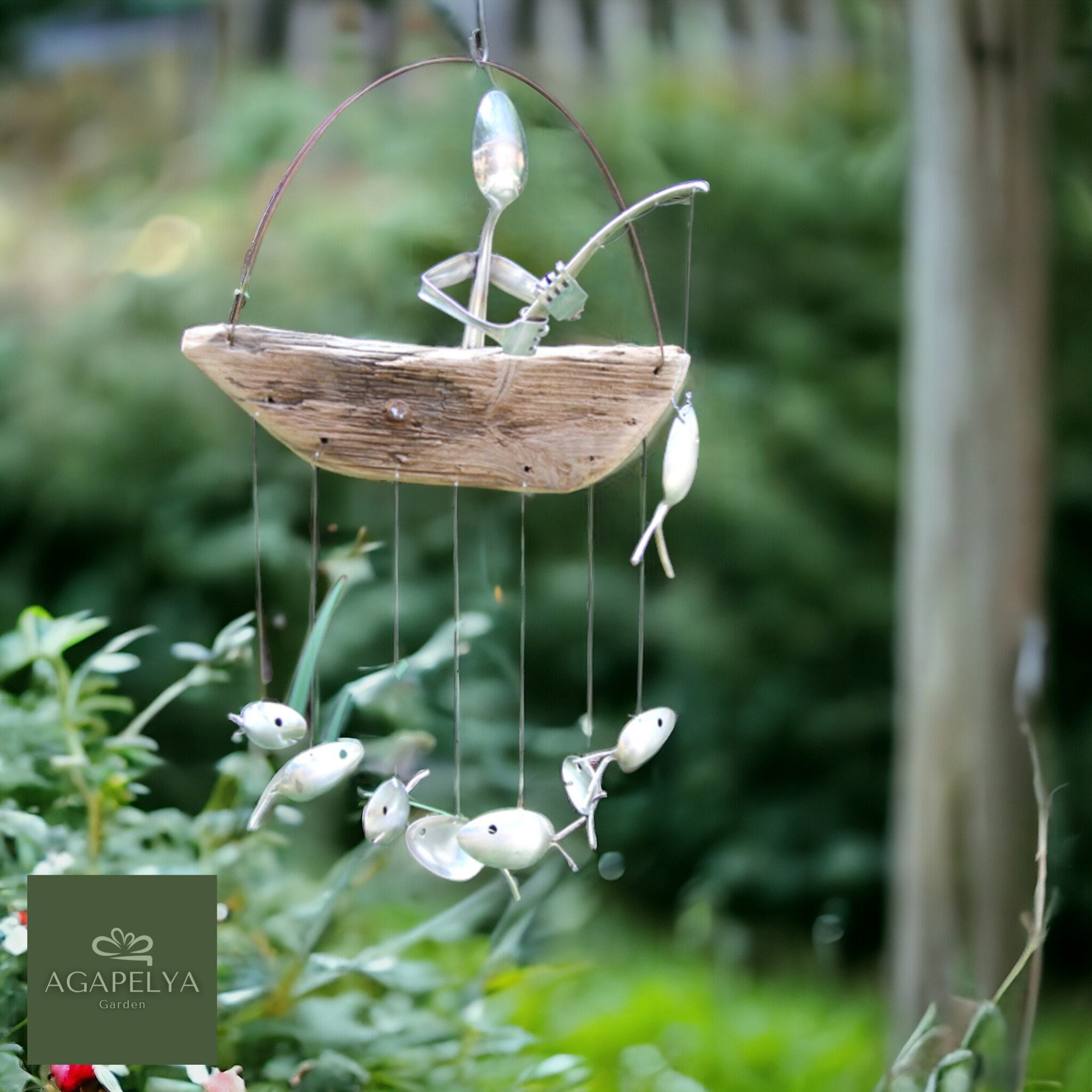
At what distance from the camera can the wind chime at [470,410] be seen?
0.54 meters

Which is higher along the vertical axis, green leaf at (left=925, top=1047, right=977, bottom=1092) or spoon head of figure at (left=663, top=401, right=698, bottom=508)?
spoon head of figure at (left=663, top=401, right=698, bottom=508)

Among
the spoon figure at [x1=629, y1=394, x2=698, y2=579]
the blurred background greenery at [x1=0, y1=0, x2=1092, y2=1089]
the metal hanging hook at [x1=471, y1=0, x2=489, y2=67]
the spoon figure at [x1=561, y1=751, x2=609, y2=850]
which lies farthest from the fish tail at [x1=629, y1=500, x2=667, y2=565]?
the blurred background greenery at [x1=0, y1=0, x2=1092, y2=1089]

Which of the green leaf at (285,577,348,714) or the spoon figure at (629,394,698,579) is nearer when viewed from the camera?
the spoon figure at (629,394,698,579)

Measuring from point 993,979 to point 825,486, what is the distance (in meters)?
0.45

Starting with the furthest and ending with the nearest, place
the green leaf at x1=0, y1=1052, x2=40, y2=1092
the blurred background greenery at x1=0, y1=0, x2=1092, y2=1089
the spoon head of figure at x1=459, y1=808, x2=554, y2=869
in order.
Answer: the blurred background greenery at x1=0, y1=0, x2=1092, y2=1089 → the green leaf at x1=0, y1=1052, x2=40, y2=1092 → the spoon head of figure at x1=459, y1=808, x2=554, y2=869

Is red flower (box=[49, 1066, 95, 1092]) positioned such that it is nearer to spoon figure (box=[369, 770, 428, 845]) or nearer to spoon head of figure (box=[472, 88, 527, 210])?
spoon figure (box=[369, 770, 428, 845])

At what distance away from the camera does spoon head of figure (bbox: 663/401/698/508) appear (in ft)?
1.84

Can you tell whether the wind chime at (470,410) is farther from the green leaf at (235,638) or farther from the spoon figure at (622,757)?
the green leaf at (235,638)

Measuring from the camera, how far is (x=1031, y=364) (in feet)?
2.95

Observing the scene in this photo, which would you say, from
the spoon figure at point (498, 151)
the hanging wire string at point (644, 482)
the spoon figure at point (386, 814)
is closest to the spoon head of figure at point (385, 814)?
the spoon figure at point (386, 814)

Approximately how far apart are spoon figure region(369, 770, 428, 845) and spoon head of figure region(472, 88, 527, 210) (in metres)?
0.31

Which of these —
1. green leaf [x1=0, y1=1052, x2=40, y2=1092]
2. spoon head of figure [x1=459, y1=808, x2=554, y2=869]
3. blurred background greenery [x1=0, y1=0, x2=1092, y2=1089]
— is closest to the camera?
spoon head of figure [x1=459, y1=808, x2=554, y2=869]

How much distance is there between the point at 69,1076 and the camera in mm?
662

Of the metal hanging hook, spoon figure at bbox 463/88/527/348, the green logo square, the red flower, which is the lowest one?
the red flower
